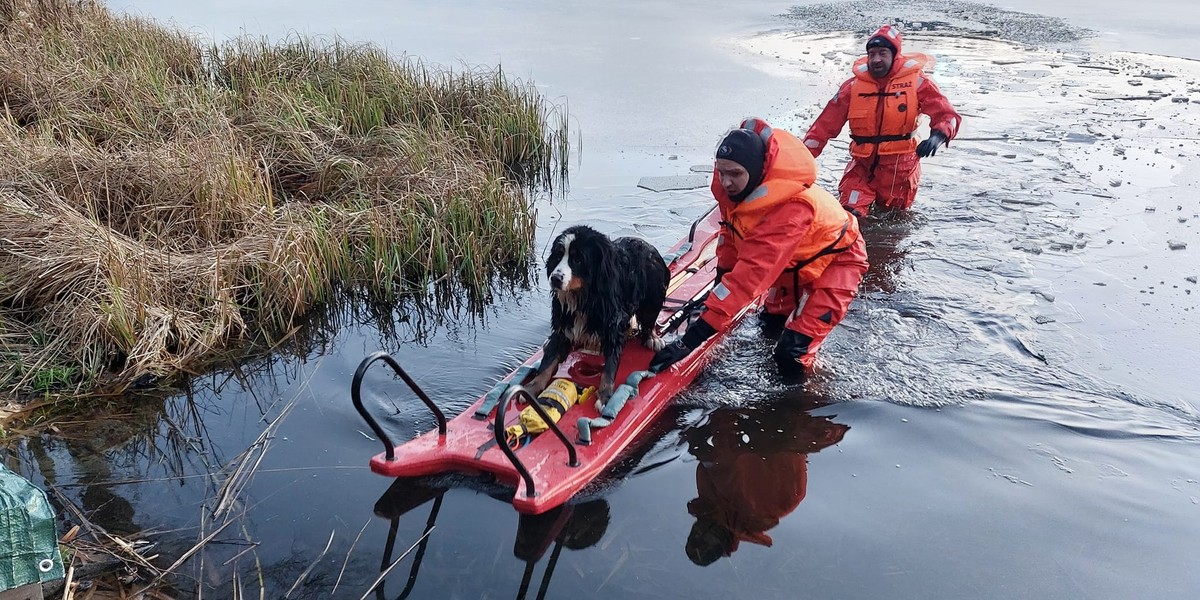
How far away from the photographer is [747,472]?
15.6 feet

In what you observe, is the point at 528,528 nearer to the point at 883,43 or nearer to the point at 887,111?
the point at 887,111

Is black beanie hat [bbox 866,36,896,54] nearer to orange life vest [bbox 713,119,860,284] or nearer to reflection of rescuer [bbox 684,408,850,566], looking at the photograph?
orange life vest [bbox 713,119,860,284]

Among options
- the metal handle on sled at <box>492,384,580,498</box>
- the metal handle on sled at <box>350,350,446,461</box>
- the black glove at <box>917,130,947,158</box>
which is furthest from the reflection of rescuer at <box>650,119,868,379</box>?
the black glove at <box>917,130,947,158</box>

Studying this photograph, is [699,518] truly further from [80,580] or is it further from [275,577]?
[80,580]

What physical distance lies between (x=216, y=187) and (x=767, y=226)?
4.37 metres

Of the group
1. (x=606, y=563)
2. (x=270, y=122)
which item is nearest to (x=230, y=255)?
(x=270, y=122)

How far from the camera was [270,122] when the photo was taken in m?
8.02

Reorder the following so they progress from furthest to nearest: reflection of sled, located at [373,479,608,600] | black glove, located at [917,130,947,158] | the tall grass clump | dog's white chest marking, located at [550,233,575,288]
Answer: black glove, located at [917,130,947,158]
the tall grass clump
dog's white chest marking, located at [550,233,575,288]
reflection of sled, located at [373,479,608,600]

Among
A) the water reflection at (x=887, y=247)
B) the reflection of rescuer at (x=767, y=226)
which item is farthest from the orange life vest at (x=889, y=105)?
the reflection of rescuer at (x=767, y=226)

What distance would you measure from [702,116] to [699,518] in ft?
27.2

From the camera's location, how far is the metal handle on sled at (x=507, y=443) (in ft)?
11.9

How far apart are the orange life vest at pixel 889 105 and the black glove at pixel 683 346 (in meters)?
3.72

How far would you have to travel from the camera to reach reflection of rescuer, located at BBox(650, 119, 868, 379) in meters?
4.72

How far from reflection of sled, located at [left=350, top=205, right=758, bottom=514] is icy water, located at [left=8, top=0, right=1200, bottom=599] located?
0.54ft
